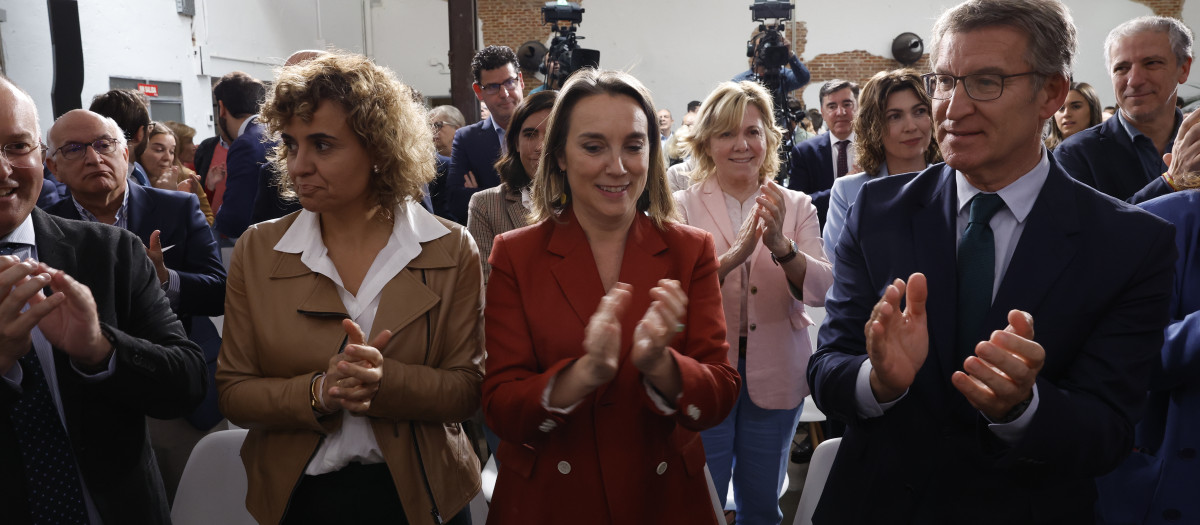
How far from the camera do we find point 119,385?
138 cm

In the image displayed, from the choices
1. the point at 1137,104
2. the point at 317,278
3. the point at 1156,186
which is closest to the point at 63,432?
the point at 317,278

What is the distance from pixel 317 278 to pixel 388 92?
42cm

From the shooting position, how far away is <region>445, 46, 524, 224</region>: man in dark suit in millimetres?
3521

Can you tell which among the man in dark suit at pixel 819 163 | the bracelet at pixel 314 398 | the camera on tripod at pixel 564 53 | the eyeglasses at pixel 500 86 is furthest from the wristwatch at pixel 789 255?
the camera on tripod at pixel 564 53

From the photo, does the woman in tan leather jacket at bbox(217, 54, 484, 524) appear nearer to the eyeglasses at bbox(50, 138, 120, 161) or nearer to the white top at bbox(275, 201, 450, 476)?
the white top at bbox(275, 201, 450, 476)

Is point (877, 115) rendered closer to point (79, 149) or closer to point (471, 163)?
point (471, 163)

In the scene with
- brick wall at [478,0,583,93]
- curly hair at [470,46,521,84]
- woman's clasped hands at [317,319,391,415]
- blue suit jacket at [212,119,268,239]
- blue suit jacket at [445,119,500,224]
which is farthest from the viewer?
brick wall at [478,0,583,93]

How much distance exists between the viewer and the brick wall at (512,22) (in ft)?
43.4

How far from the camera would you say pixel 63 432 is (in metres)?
1.39

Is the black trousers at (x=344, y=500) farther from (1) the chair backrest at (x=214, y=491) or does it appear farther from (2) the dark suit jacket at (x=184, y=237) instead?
(2) the dark suit jacket at (x=184, y=237)

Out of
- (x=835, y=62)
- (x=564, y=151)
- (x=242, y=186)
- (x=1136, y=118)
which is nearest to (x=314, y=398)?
(x=564, y=151)

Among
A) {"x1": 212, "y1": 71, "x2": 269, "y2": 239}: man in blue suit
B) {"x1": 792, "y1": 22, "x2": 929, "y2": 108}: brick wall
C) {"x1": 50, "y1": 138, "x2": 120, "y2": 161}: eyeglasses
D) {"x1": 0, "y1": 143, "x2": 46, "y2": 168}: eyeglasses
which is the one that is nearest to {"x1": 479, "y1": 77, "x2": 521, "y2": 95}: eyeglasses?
{"x1": 212, "y1": 71, "x2": 269, "y2": 239}: man in blue suit

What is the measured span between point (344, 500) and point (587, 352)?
0.56 metres

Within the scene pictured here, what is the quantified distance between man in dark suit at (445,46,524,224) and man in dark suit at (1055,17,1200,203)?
2212mm
